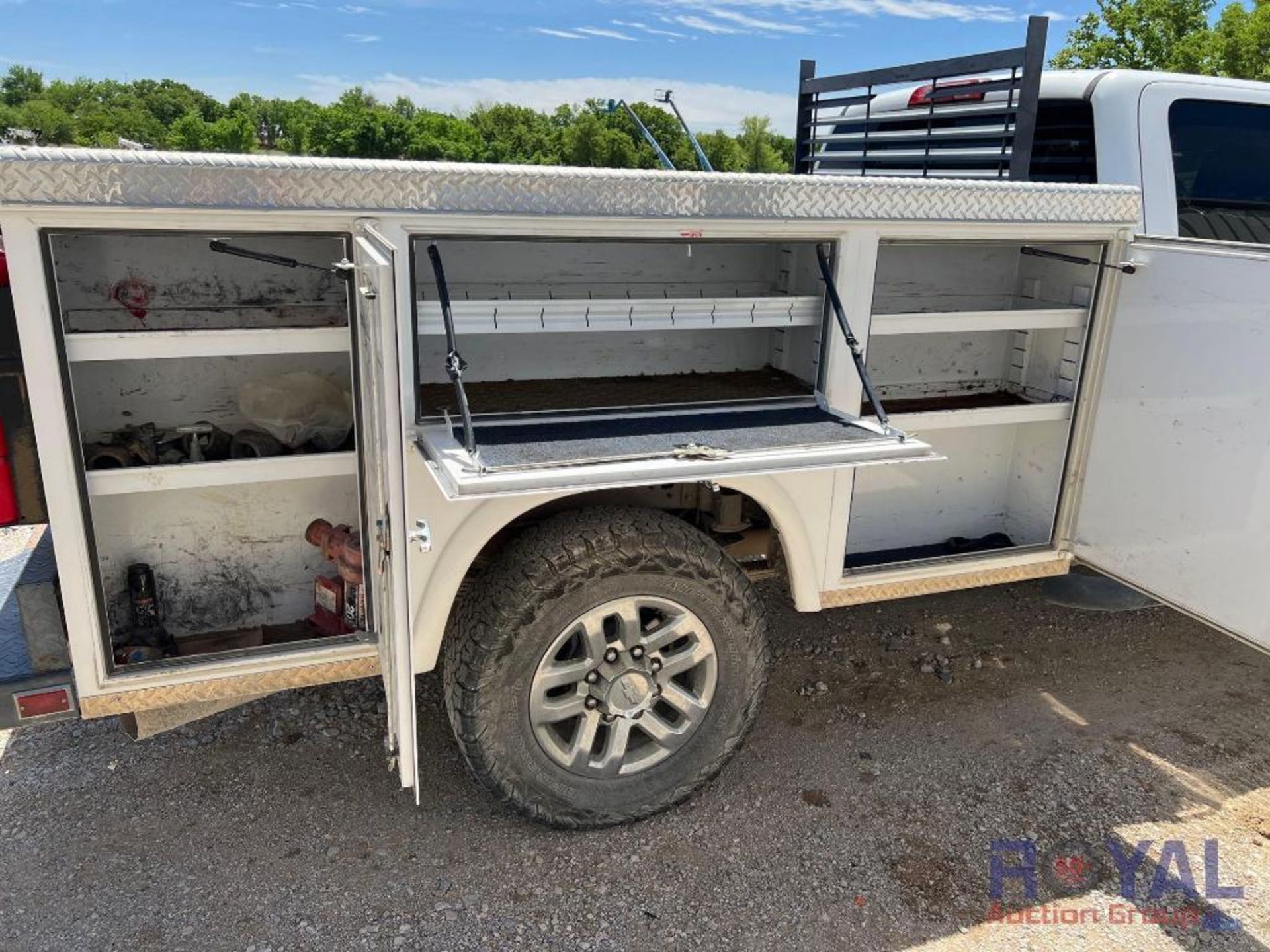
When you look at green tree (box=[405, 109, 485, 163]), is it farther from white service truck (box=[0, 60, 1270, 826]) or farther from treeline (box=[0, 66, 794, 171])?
white service truck (box=[0, 60, 1270, 826])

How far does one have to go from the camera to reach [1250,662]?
425cm

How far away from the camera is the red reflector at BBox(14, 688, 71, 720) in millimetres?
2531

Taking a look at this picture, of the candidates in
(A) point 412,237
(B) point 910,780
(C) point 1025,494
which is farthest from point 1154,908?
(A) point 412,237

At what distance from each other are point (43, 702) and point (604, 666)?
4.96 feet

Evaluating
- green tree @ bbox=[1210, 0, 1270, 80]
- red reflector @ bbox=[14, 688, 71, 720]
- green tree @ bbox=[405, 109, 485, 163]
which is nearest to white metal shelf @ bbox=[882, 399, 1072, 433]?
red reflector @ bbox=[14, 688, 71, 720]

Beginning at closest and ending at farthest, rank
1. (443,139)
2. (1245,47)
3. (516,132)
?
(1245,47)
(443,139)
(516,132)

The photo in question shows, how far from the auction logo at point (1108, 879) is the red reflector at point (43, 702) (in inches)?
103

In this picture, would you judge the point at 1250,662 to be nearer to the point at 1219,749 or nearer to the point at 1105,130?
the point at 1219,749

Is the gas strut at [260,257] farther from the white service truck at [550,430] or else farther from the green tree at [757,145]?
the green tree at [757,145]

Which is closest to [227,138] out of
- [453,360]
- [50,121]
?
[50,121]

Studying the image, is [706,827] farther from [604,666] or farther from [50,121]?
[50,121]

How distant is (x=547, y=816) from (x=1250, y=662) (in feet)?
10.7

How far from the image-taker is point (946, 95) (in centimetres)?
460

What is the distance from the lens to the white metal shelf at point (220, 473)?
2.50 meters
